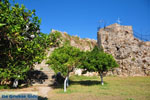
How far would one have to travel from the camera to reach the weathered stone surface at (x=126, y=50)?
30780mm

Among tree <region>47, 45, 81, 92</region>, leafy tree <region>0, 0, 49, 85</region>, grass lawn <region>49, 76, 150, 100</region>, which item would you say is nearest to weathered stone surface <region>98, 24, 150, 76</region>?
grass lawn <region>49, 76, 150, 100</region>

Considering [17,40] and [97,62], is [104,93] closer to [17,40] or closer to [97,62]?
[97,62]

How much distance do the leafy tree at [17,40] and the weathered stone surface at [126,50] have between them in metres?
30.5

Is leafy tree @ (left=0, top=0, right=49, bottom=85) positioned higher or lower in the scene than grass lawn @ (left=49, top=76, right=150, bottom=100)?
higher

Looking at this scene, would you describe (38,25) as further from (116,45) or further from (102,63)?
(116,45)

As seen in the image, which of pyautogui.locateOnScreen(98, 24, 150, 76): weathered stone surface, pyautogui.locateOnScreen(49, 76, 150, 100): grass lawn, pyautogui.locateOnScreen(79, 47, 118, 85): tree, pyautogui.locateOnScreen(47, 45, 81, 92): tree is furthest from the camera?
pyautogui.locateOnScreen(98, 24, 150, 76): weathered stone surface

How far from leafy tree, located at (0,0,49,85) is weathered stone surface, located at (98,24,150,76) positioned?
100 feet

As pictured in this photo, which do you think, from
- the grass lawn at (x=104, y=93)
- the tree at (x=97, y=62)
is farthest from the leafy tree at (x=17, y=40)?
the tree at (x=97, y=62)

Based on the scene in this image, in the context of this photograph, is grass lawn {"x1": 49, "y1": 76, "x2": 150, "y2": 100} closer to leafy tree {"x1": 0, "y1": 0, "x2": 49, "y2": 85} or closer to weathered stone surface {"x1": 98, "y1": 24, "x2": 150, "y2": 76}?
leafy tree {"x1": 0, "y1": 0, "x2": 49, "y2": 85}

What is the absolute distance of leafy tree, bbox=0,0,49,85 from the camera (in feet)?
12.9

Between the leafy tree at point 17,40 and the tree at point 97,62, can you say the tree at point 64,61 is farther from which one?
the leafy tree at point 17,40

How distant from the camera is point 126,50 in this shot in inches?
1292

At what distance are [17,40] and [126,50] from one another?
32.9 metres

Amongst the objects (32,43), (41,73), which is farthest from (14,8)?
(41,73)
